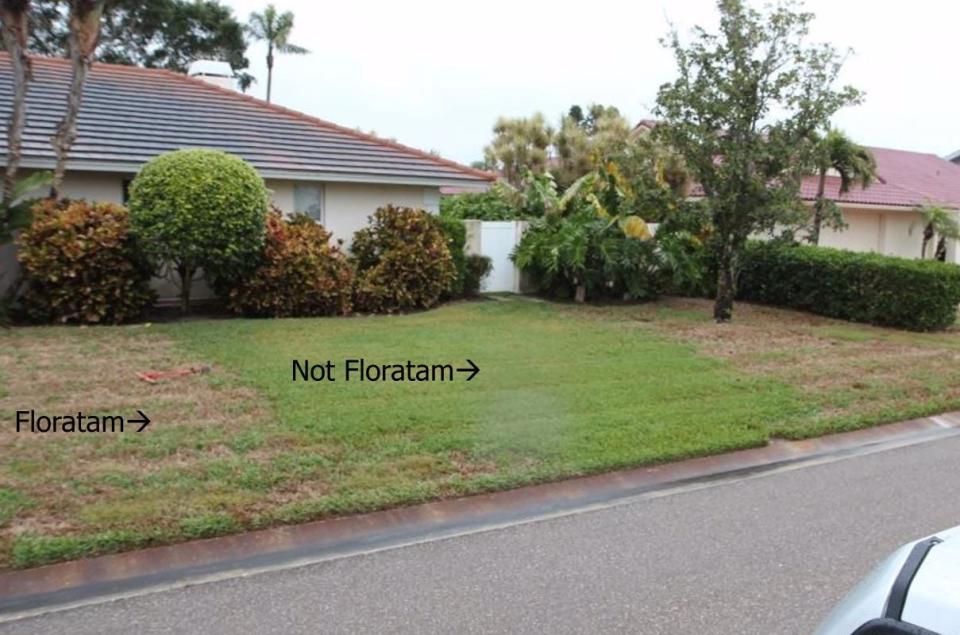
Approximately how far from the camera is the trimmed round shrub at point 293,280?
41.1 ft

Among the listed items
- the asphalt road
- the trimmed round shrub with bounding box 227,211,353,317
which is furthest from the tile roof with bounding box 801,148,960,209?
the asphalt road

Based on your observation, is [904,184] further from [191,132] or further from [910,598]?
[910,598]

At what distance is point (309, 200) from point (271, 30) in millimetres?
26763

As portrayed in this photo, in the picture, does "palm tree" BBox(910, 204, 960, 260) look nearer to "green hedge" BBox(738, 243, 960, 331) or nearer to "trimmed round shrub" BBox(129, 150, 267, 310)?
"green hedge" BBox(738, 243, 960, 331)

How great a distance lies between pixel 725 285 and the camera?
14203 mm

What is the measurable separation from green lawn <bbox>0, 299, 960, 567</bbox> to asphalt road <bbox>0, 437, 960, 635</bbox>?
2.49ft

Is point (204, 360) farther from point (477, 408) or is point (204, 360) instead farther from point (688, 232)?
point (688, 232)

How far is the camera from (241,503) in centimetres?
521

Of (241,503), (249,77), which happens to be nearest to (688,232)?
(241,503)

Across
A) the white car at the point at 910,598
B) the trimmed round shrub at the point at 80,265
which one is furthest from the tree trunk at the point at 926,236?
the white car at the point at 910,598

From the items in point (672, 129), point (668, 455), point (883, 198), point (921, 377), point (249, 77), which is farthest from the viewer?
point (249, 77)

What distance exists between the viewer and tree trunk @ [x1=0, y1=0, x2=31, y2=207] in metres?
11.3

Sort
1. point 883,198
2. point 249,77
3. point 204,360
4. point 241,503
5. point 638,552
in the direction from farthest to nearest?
1. point 249,77
2. point 883,198
3. point 204,360
4. point 241,503
5. point 638,552

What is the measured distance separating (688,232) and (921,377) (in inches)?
250
